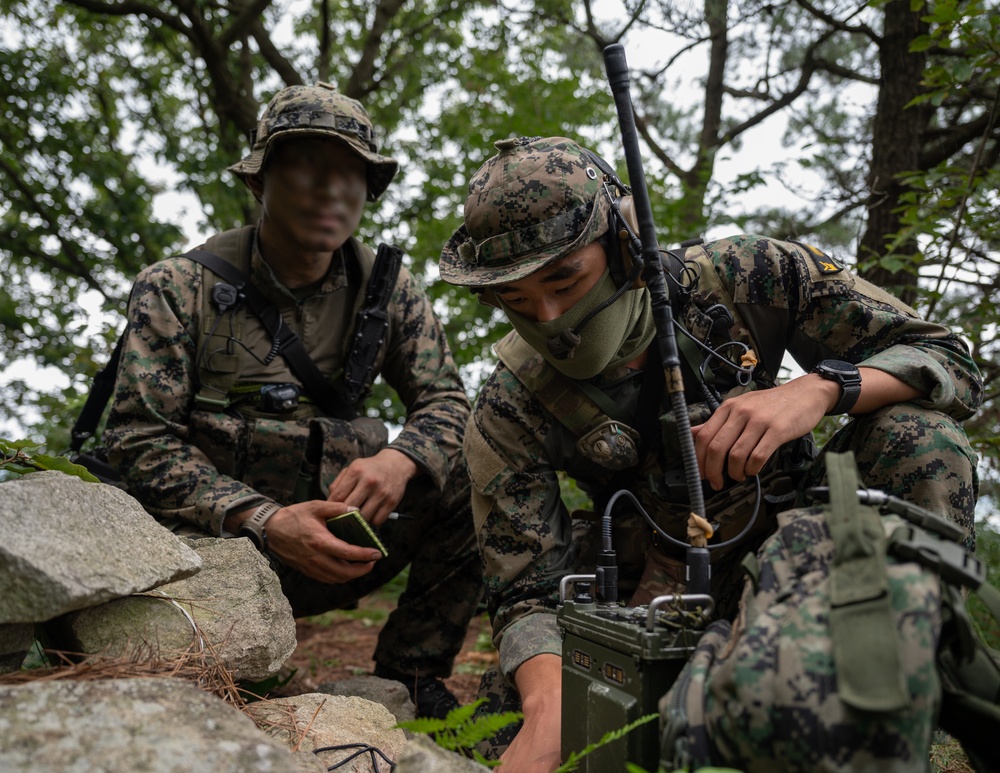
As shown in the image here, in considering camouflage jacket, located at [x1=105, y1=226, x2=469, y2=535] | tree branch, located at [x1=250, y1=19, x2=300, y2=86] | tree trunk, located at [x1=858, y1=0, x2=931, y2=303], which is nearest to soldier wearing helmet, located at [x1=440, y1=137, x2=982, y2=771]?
camouflage jacket, located at [x1=105, y1=226, x2=469, y2=535]

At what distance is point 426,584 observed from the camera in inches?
153

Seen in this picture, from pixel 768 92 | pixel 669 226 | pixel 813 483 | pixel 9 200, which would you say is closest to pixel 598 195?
pixel 813 483

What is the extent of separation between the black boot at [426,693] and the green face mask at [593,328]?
1.60 meters

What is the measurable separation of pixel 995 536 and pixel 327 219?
437 cm

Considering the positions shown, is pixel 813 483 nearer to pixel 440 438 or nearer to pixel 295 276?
pixel 440 438

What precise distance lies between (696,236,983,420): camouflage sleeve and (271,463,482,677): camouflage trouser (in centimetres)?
168

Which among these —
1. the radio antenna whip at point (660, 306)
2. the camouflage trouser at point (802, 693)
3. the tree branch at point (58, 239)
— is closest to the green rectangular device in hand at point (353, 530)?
the radio antenna whip at point (660, 306)

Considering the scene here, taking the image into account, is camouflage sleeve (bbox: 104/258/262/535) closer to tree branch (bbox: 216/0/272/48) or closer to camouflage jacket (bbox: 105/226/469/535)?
camouflage jacket (bbox: 105/226/469/535)

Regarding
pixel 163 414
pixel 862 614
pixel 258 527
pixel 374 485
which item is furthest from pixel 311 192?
pixel 862 614

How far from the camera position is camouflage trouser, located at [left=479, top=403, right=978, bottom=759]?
2.42 m

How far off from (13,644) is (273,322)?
2.12 metres

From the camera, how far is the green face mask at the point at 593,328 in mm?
2672

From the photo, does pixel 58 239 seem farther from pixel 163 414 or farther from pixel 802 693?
pixel 802 693

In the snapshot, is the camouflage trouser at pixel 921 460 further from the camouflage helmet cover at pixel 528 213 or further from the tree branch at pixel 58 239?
the tree branch at pixel 58 239
